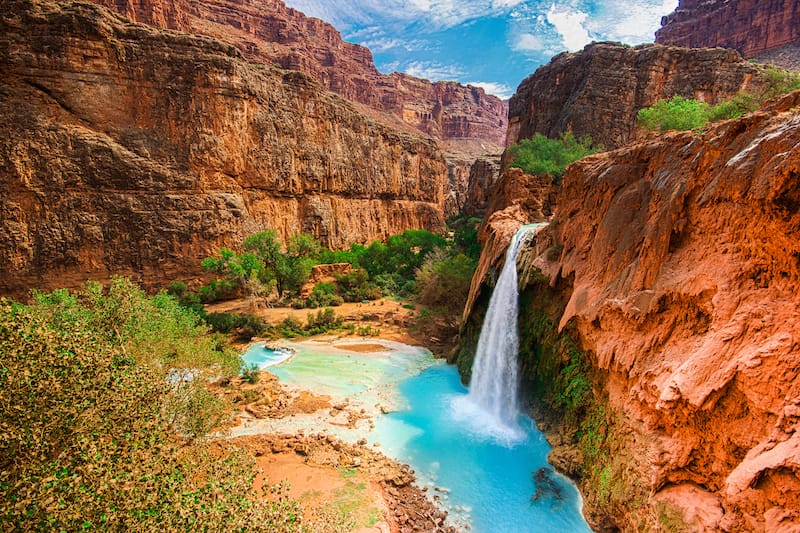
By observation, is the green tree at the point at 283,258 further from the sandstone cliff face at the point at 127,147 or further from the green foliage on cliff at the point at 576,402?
the green foliage on cliff at the point at 576,402

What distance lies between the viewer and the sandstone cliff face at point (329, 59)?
47.2 meters

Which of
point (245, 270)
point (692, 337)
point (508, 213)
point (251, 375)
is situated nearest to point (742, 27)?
point (508, 213)

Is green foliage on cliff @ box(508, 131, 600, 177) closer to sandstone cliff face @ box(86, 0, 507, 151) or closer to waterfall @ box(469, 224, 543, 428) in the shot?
waterfall @ box(469, 224, 543, 428)

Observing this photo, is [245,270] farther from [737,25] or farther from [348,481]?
[737,25]

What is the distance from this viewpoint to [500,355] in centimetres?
1218

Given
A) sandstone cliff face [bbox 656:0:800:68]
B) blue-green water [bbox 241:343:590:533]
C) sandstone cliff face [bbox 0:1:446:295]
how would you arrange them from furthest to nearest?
sandstone cliff face [bbox 656:0:800:68], sandstone cliff face [bbox 0:1:446:295], blue-green water [bbox 241:343:590:533]

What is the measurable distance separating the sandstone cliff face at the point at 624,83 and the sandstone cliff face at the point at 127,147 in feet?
77.4

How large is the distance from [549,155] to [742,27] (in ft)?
151

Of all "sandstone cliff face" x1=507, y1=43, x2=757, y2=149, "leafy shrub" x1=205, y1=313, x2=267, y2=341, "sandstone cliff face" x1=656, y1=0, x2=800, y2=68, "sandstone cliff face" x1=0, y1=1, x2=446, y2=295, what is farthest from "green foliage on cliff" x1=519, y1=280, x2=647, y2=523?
"sandstone cliff face" x1=656, y1=0, x2=800, y2=68

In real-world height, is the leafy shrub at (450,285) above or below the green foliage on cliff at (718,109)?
below

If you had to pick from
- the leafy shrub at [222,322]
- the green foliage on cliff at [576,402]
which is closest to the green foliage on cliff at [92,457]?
the green foliage on cliff at [576,402]

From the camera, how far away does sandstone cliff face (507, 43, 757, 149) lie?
2680 centimetres

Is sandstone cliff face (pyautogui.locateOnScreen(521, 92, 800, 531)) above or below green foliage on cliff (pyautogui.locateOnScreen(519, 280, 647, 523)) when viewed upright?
above

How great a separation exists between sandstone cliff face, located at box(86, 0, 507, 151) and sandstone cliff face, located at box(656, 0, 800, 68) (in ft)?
159
